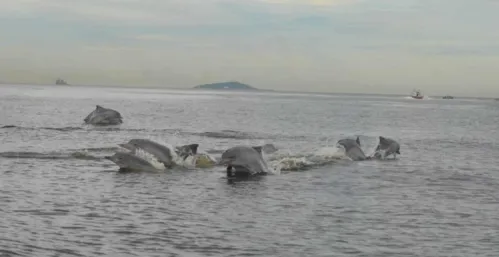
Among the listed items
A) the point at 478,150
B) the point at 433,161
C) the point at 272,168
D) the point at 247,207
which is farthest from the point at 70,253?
the point at 478,150

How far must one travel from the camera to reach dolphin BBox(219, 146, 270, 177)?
84.9 feet

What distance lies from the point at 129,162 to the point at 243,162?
4.24 m

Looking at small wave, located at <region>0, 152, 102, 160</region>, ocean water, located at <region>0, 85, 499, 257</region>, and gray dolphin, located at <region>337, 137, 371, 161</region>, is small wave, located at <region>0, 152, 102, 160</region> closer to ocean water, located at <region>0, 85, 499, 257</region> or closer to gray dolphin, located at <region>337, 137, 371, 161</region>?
ocean water, located at <region>0, 85, 499, 257</region>

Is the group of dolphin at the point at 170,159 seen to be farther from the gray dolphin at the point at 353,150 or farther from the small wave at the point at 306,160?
the gray dolphin at the point at 353,150

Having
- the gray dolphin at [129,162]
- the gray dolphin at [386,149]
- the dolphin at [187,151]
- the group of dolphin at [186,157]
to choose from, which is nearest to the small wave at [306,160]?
the group of dolphin at [186,157]

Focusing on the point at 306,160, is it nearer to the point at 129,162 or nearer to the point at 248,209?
the point at 129,162

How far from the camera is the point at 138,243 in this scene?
1436cm

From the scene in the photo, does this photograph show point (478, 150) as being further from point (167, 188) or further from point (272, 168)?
point (167, 188)

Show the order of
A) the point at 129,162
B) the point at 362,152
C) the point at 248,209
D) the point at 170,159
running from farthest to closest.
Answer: the point at 362,152 → the point at 170,159 → the point at 129,162 → the point at 248,209

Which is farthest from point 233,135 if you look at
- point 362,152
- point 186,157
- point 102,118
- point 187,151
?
point 186,157

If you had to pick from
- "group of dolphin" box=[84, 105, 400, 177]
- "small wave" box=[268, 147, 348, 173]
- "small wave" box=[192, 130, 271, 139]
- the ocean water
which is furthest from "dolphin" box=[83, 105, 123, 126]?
"group of dolphin" box=[84, 105, 400, 177]

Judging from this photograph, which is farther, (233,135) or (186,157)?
(233,135)

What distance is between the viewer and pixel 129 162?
26312 mm

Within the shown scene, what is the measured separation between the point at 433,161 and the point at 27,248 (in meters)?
24.3
